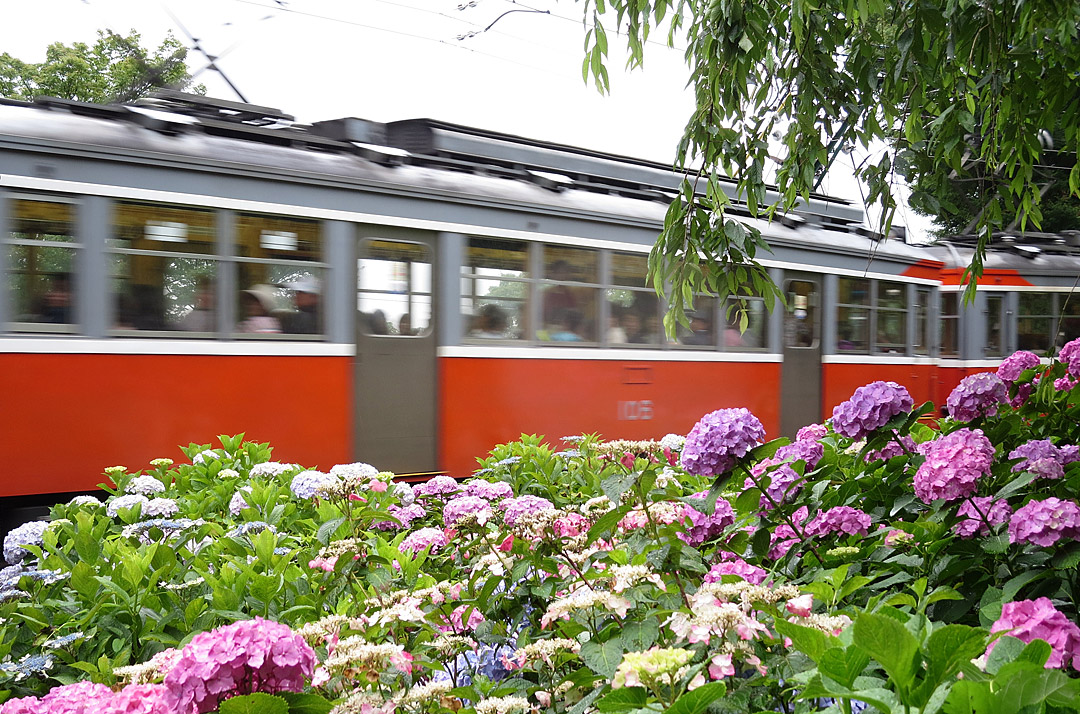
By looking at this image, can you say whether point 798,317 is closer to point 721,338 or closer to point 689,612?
point 721,338

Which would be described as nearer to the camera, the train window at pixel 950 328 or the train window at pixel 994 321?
the train window at pixel 950 328

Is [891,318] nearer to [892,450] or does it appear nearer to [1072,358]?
[1072,358]

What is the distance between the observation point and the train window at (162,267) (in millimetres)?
6926

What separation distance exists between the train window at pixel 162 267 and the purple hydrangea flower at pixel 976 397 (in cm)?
560

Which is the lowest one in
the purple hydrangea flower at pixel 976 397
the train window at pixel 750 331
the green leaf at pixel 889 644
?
the green leaf at pixel 889 644

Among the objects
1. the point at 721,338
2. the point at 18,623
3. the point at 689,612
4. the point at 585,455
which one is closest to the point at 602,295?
the point at 721,338

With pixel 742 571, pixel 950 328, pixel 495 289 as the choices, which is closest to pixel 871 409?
pixel 742 571

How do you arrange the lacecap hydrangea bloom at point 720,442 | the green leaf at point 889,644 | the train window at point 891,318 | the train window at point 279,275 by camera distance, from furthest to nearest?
the train window at point 891,318
the train window at point 279,275
the lacecap hydrangea bloom at point 720,442
the green leaf at point 889,644

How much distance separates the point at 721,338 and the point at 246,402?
557cm

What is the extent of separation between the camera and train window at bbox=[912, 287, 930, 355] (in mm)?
14266

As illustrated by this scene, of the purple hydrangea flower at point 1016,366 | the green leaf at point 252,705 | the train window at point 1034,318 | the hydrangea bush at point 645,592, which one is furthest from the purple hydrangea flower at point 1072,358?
the train window at point 1034,318

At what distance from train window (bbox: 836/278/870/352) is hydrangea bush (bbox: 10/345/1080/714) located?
917 centimetres

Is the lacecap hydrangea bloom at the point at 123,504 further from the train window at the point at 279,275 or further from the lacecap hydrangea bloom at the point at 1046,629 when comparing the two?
the train window at the point at 279,275

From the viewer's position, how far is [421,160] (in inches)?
360
